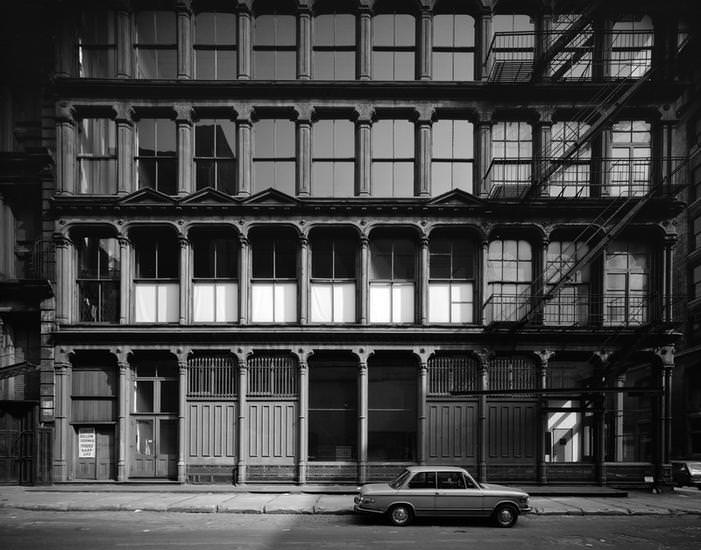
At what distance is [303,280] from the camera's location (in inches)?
792

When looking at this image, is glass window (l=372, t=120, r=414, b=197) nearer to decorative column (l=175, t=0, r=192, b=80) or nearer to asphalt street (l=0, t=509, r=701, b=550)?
decorative column (l=175, t=0, r=192, b=80)

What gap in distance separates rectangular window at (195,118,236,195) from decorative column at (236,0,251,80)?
2.08 meters

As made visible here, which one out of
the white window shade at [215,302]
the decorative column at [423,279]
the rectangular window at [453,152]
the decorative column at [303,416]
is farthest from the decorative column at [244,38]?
the decorative column at [303,416]

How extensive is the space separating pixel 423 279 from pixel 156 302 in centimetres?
991

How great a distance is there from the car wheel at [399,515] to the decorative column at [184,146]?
1311cm

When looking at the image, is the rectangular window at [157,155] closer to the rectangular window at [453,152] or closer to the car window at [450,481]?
the rectangular window at [453,152]

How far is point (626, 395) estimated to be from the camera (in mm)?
20391

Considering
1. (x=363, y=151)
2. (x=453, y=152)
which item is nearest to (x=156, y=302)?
(x=363, y=151)

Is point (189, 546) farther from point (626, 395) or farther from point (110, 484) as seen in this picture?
point (626, 395)

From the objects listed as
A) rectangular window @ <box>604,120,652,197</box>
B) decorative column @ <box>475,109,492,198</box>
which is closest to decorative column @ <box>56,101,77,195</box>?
decorative column @ <box>475,109,492,198</box>

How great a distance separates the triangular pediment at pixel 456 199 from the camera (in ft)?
66.2

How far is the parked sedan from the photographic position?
13.8 meters

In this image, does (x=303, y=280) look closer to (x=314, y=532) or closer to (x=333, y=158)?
(x=333, y=158)

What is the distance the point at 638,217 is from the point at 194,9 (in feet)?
60.1
